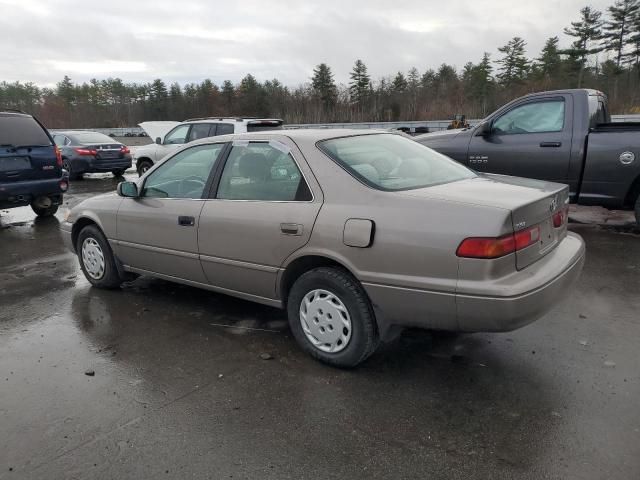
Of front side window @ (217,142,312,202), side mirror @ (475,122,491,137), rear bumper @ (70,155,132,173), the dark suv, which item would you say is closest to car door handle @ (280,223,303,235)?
front side window @ (217,142,312,202)

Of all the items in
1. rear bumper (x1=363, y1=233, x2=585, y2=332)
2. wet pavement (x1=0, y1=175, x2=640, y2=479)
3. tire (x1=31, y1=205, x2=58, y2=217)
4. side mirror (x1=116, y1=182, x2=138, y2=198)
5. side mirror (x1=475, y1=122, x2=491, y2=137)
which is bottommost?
wet pavement (x1=0, y1=175, x2=640, y2=479)

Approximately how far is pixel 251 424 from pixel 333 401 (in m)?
0.50

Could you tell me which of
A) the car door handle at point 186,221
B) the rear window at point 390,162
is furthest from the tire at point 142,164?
the rear window at point 390,162

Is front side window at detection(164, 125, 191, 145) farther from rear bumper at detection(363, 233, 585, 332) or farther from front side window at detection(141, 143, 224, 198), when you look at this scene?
rear bumper at detection(363, 233, 585, 332)

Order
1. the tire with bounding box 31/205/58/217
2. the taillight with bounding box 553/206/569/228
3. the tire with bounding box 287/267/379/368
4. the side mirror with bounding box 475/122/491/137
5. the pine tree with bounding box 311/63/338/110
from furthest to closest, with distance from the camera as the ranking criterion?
the pine tree with bounding box 311/63/338/110 < the tire with bounding box 31/205/58/217 < the side mirror with bounding box 475/122/491/137 < the taillight with bounding box 553/206/569/228 < the tire with bounding box 287/267/379/368

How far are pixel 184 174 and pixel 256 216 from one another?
1.08 meters

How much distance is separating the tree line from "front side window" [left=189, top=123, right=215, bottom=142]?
25.9 metres

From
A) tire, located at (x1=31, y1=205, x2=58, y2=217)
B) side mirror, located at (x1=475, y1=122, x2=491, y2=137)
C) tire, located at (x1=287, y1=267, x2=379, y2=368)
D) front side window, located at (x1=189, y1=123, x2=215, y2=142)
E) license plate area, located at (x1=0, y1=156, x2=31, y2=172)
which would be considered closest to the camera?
tire, located at (x1=287, y1=267, x2=379, y2=368)

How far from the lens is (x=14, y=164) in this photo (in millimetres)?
8242

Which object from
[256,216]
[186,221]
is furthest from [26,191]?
[256,216]

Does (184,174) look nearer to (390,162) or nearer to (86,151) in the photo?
(390,162)

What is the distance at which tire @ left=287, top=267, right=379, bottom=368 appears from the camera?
10.4 feet

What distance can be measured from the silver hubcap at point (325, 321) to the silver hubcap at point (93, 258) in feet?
8.51

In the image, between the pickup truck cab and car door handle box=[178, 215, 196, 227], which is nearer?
car door handle box=[178, 215, 196, 227]
